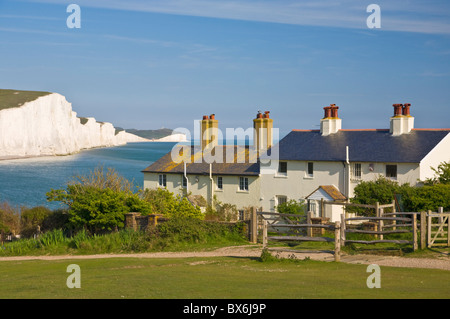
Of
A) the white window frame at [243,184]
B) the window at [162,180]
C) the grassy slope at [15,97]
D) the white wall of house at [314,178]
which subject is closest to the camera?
the white wall of house at [314,178]

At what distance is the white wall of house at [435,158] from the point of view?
39.9m

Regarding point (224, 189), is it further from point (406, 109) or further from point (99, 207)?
point (99, 207)

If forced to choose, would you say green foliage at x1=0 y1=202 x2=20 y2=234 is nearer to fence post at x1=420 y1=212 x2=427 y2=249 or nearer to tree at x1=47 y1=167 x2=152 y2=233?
tree at x1=47 y1=167 x2=152 y2=233

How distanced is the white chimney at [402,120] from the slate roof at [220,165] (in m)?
10.9

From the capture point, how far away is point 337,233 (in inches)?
776

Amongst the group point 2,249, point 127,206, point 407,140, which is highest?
point 407,140

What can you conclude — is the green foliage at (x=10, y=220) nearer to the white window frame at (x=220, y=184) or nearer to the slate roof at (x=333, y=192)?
the white window frame at (x=220, y=184)

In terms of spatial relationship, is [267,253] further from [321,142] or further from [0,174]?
[0,174]

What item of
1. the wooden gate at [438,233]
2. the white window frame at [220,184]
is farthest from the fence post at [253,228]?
the white window frame at [220,184]

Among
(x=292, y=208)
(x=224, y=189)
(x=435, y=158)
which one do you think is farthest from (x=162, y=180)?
(x=435, y=158)

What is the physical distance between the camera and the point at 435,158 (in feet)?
133

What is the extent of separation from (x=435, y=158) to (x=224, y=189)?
1614cm

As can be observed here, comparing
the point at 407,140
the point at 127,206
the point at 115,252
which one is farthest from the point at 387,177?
the point at 115,252
